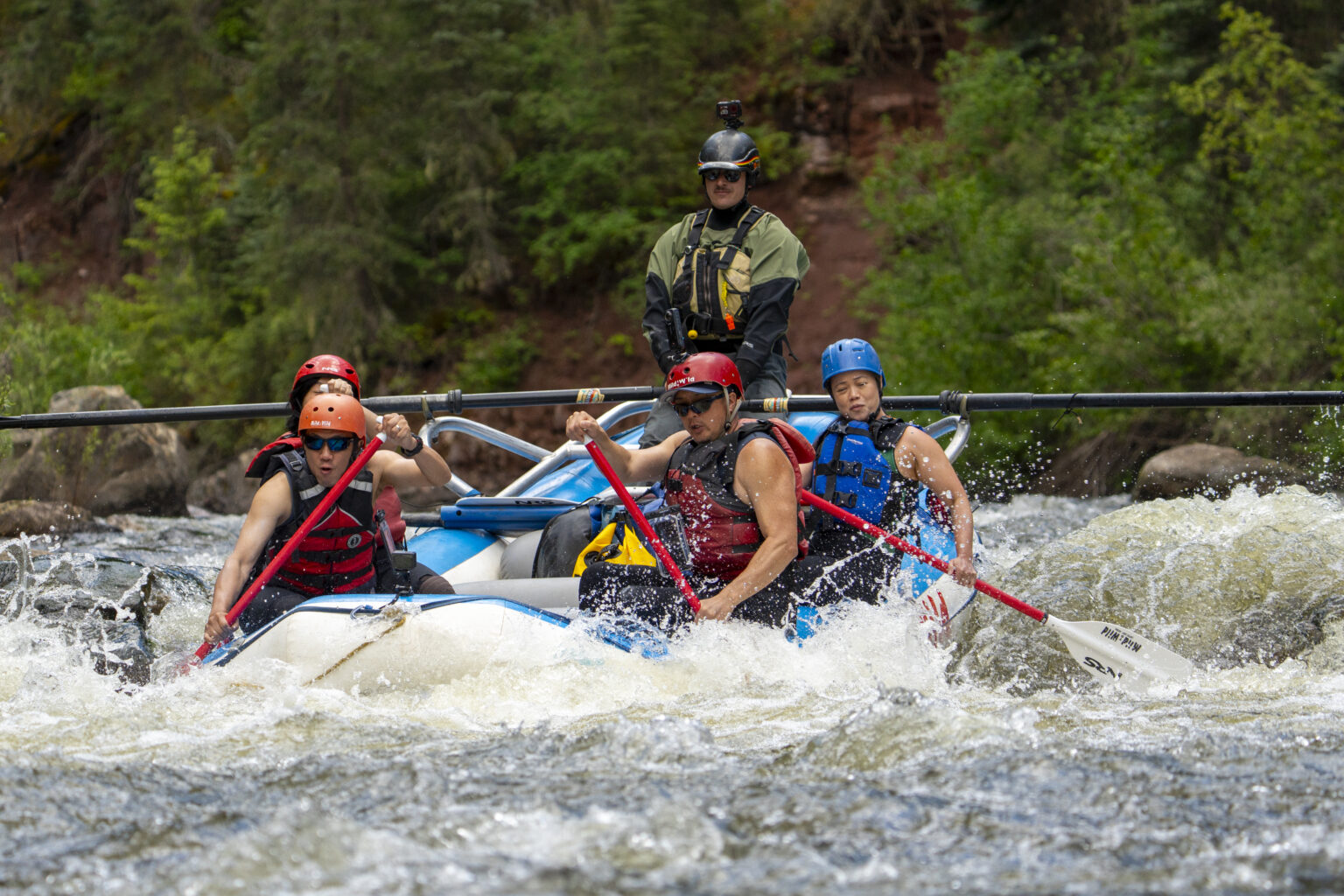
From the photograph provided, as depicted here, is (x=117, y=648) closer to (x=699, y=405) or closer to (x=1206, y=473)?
(x=699, y=405)

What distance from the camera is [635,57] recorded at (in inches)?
724

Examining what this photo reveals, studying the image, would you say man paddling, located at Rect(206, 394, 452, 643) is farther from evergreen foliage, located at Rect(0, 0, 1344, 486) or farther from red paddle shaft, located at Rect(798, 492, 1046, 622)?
evergreen foliage, located at Rect(0, 0, 1344, 486)

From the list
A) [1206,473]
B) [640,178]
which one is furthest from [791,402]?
[640,178]

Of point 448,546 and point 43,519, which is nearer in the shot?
point 448,546

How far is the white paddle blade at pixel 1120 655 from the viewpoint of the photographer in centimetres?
456

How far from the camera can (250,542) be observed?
14.5 feet

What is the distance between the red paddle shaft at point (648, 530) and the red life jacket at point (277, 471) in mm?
793

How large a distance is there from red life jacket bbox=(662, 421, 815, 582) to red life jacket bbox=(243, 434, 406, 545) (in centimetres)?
109

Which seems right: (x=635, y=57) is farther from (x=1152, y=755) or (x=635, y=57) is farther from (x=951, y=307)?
(x=1152, y=755)

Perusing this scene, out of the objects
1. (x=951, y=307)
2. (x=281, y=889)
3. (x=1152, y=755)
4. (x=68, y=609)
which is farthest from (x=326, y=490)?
(x=951, y=307)

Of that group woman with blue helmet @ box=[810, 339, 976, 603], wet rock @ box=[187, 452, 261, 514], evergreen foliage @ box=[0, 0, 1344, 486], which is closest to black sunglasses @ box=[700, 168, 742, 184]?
woman with blue helmet @ box=[810, 339, 976, 603]

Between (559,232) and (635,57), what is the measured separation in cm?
280

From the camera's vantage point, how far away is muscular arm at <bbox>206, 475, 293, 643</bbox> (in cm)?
431

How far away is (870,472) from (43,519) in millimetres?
7224
